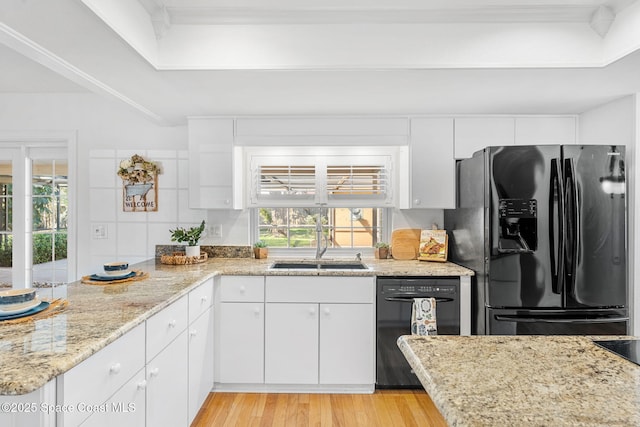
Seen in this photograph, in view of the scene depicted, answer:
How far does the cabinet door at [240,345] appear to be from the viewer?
275 cm

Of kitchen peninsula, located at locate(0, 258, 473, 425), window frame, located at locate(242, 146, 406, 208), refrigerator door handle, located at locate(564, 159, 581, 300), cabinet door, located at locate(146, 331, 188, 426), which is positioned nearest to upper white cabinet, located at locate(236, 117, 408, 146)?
window frame, located at locate(242, 146, 406, 208)

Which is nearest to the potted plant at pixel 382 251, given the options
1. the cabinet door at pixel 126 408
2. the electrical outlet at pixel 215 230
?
the electrical outlet at pixel 215 230

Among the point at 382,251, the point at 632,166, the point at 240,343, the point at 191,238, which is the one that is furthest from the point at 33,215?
the point at 632,166

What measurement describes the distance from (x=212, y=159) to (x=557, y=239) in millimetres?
2480

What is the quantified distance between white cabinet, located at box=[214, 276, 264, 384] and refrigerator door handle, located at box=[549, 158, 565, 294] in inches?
75.4

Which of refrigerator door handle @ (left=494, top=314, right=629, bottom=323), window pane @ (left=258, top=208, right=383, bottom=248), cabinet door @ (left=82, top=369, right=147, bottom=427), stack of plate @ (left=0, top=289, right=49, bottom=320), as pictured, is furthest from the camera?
window pane @ (left=258, top=208, right=383, bottom=248)

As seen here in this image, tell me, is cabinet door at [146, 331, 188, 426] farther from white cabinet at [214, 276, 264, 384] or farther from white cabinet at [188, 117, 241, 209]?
white cabinet at [188, 117, 241, 209]

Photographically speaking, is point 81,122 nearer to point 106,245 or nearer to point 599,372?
point 106,245

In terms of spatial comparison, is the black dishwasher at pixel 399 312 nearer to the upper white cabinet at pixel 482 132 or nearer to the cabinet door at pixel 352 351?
the cabinet door at pixel 352 351

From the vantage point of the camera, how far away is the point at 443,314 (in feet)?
9.02

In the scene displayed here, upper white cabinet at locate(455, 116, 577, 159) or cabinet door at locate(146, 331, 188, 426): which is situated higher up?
upper white cabinet at locate(455, 116, 577, 159)

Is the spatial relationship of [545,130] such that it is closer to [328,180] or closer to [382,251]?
[382,251]

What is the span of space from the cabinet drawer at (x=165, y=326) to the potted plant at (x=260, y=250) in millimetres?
1209

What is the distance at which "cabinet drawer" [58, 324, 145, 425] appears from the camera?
116cm
